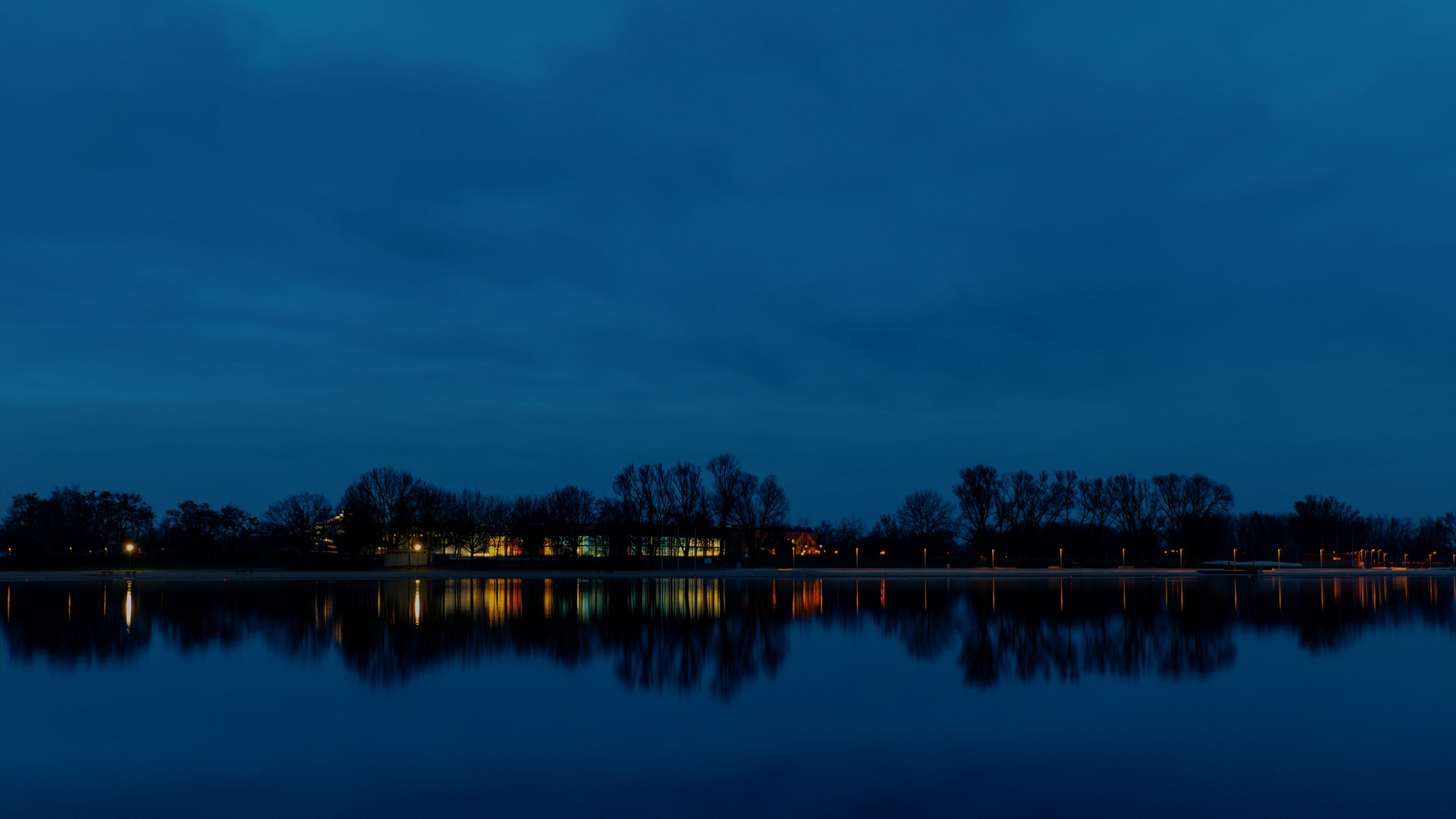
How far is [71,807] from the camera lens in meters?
9.32

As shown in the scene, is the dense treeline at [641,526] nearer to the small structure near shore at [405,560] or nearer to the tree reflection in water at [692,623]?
the small structure near shore at [405,560]

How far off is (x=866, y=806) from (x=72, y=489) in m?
122

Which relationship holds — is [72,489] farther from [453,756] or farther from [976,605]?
[453,756]

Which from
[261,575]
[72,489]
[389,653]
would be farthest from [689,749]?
[72,489]

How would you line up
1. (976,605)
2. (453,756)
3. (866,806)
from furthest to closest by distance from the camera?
(976,605) → (453,756) → (866,806)

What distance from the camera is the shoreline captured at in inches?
2456

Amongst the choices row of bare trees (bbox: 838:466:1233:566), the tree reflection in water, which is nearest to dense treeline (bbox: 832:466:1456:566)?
row of bare trees (bbox: 838:466:1233:566)

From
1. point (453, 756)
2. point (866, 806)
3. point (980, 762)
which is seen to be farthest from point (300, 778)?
point (980, 762)

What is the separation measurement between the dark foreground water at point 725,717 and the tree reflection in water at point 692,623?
193 mm

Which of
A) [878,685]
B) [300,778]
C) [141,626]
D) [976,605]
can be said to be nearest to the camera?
[300,778]

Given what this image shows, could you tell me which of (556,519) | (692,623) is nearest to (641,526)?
(556,519)

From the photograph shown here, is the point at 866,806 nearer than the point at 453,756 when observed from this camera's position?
Yes

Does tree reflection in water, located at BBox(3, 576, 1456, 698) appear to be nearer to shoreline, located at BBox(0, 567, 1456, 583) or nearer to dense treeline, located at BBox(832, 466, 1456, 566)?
shoreline, located at BBox(0, 567, 1456, 583)

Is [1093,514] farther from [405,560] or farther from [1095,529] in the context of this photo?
[405,560]
